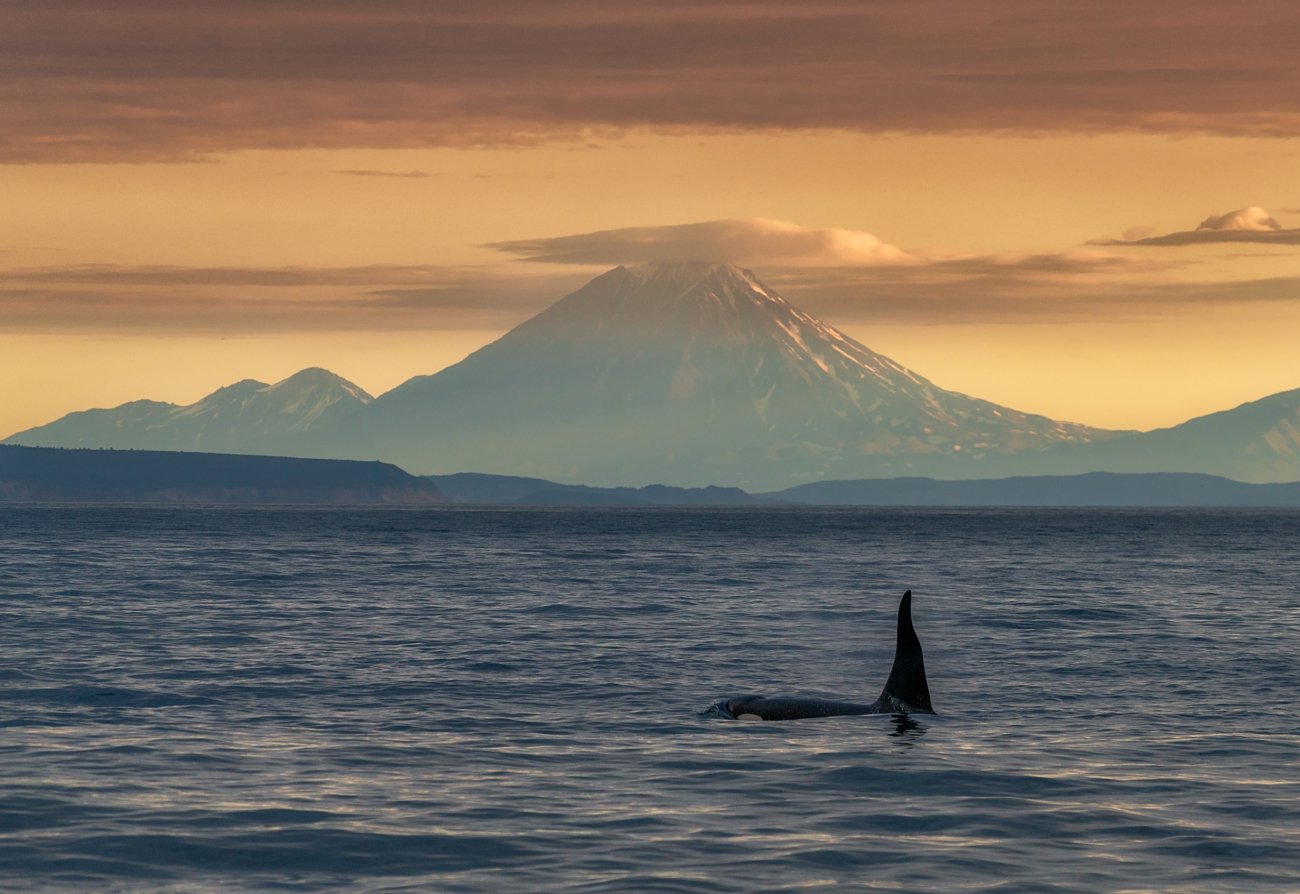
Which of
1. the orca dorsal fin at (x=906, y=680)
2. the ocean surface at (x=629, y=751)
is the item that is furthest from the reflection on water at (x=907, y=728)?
the orca dorsal fin at (x=906, y=680)

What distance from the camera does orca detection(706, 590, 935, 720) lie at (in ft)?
98.3

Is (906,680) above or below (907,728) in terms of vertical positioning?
above

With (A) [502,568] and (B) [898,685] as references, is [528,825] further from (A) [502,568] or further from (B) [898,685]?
(A) [502,568]

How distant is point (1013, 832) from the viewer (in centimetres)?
2039

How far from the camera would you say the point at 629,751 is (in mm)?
26297

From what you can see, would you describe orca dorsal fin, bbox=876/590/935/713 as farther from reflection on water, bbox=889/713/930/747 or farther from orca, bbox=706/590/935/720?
reflection on water, bbox=889/713/930/747

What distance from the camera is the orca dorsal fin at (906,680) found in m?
30.2

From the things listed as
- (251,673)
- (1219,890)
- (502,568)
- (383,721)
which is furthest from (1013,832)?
(502,568)

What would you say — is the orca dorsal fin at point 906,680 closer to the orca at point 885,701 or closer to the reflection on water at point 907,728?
the orca at point 885,701

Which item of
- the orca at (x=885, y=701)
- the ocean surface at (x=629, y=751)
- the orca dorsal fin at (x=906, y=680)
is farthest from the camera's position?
the orca dorsal fin at (x=906, y=680)

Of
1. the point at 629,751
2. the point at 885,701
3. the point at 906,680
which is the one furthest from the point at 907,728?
the point at 629,751

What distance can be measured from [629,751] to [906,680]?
653cm

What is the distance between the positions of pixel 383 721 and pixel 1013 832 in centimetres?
1283

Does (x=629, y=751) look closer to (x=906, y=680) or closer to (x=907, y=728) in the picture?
(x=907, y=728)
